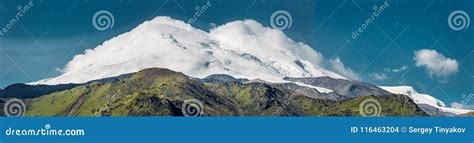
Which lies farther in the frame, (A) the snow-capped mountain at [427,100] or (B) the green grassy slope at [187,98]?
(B) the green grassy slope at [187,98]

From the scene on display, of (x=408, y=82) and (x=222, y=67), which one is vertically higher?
(x=222, y=67)

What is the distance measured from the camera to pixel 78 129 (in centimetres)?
1599

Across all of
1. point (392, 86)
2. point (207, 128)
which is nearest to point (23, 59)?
point (207, 128)

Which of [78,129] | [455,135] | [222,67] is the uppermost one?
[222,67]

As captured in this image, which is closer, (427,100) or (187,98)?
(427,100)

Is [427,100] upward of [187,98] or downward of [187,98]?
downward

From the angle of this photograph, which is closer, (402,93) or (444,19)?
(444,19)

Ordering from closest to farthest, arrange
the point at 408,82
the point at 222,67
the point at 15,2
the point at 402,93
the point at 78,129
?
the point at 78,129 < the point at 15,2 < the point at 408,82 < the point at 402,93 < the point at 222,67

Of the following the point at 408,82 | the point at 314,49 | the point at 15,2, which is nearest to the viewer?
the point at 15,2

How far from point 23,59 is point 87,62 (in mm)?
3712

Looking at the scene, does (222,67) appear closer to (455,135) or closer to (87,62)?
(87,62)

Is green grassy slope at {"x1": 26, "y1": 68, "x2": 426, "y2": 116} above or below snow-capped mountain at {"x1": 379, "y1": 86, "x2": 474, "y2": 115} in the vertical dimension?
above

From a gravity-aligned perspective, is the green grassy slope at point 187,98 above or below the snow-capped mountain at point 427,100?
above

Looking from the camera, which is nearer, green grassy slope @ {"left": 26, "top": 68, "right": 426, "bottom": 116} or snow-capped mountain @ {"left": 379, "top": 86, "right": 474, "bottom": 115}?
snow-capped mountain @ {"left": 379, "top": 86, "right": 474, "bottom": 115}
